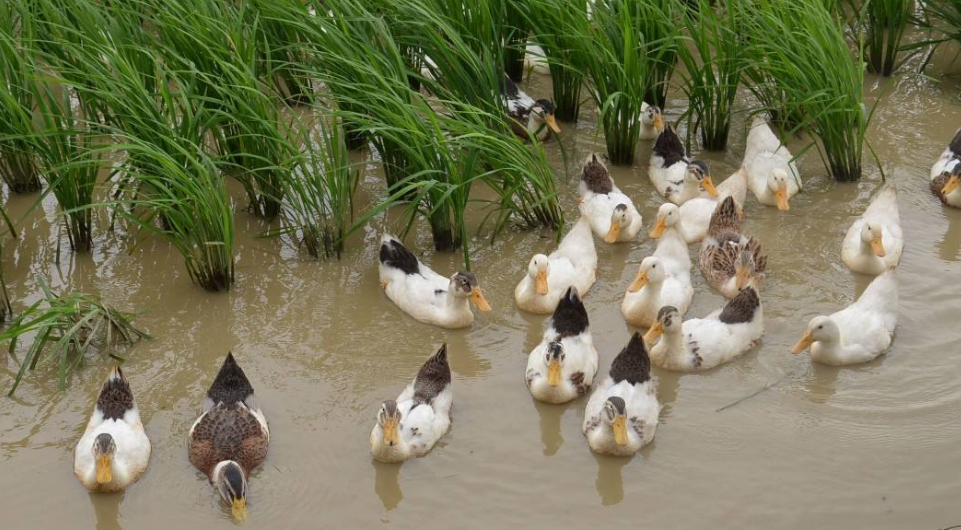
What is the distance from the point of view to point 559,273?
7.45 meters

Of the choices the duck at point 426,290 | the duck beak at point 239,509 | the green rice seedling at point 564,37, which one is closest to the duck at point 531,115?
the green rice seedling at point 564,37

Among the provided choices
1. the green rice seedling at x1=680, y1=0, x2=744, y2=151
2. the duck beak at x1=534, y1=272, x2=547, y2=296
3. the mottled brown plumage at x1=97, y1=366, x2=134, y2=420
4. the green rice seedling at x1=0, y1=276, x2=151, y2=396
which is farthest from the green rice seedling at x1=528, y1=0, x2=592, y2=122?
the mottled brown plumage at x1=97, y1=366, x2=134, y2=420

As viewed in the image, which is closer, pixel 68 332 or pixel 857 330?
pixel 68 332

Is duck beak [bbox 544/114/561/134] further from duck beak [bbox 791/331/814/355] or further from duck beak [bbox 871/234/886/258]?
duck beak [bbox 791/331/814/355]

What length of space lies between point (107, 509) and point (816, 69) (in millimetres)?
5244

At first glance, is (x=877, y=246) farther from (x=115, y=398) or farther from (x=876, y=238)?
(x=115, y=398)

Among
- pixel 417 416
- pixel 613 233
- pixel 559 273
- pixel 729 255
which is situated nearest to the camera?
pixel 417 416

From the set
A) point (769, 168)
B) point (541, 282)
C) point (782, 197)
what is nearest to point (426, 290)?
point (541, 282)

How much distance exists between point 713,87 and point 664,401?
2778 mm

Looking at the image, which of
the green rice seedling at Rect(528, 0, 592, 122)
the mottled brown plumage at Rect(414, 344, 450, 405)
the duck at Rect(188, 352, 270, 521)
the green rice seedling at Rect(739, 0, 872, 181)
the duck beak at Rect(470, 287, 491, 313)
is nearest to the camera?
the duck at Rect(188, 352, 270, 521)

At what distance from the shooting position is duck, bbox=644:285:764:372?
6.85 m

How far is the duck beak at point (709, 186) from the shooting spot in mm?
8289

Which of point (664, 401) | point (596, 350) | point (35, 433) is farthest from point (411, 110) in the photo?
point (35, 433)

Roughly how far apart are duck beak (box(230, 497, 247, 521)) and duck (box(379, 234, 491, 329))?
1834 mm
